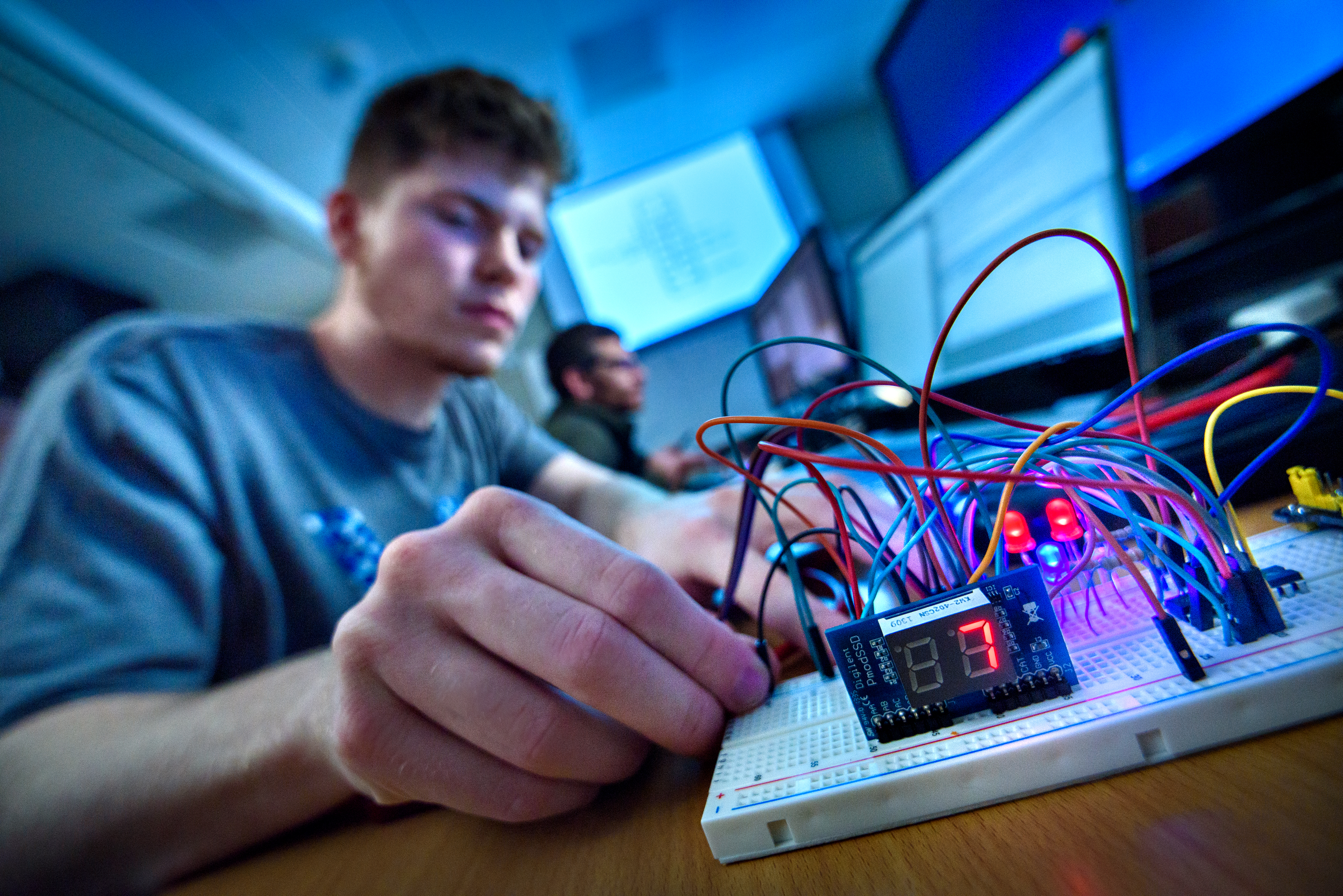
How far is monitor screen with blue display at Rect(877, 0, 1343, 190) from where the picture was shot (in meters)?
0.70

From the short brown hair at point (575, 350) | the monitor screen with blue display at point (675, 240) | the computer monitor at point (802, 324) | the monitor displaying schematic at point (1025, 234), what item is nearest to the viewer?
the monitor displaying schematic at point (1025, 234)

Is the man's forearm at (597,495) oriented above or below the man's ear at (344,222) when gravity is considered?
below

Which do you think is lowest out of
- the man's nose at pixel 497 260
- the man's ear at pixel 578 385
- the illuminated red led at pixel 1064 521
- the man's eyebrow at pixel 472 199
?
the illuminated red led at pixel 1064 521

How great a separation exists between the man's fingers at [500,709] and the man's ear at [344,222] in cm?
114

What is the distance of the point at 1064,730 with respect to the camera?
0.25m

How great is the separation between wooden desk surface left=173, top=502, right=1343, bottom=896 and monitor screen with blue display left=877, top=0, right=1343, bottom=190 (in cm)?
72

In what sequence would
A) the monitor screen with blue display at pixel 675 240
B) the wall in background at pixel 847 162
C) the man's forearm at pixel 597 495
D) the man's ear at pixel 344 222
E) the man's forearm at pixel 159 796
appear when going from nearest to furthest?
the man's forearm at pixel 159 796, the man's forearm at pixel 597 495, the man's ear at pixel 344 222, the monitor screen with blue display at pixel 675 240, the wall in background at pixel 847 162

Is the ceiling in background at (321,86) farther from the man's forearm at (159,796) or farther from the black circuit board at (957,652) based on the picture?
the black circuit board at (957,652)

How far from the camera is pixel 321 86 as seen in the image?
2484 millimetres

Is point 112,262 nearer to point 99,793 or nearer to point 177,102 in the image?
point 177,102

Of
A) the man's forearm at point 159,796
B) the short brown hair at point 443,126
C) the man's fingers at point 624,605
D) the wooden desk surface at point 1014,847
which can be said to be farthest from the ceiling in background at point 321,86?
the wooden desk surface at point 1014,847

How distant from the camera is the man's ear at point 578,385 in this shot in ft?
6.43

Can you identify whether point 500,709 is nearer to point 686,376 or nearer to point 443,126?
point 443,126

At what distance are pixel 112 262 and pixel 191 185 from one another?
508 millimetres
